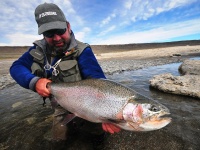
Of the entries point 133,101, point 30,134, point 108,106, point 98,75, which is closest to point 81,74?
point 98,75

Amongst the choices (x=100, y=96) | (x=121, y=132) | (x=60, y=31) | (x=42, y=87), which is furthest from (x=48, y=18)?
(x=121, y=132)

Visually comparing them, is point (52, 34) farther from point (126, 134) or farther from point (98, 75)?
point (126, 134)

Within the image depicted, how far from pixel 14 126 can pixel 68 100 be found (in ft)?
9.10

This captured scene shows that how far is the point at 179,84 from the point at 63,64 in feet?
16.6

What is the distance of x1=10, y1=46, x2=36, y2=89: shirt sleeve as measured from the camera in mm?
3119

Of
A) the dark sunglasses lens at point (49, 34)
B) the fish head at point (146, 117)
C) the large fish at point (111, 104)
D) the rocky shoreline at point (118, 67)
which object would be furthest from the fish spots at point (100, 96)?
the rocky shoreline at point (118, 67)

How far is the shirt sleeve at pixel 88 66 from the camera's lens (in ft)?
10.7

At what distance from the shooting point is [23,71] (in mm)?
3338

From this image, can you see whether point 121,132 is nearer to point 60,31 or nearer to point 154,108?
point 154,108

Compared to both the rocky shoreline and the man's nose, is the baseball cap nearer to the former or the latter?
the man's nose

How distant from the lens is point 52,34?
313cm

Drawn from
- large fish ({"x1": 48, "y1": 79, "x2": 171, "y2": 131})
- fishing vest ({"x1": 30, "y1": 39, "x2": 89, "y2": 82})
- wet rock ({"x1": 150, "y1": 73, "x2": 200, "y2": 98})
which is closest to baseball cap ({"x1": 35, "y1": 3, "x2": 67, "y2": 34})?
fishing vest ({"x1": 30, "y1": 39, "x2": 89, "y2": 82})

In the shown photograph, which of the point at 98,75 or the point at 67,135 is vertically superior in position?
the point at 98,75

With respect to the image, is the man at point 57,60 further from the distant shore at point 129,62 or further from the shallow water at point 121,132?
the distant shore at point 129,62
